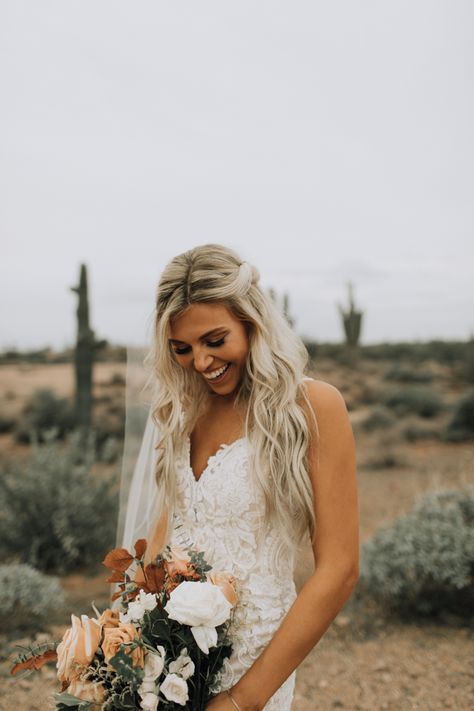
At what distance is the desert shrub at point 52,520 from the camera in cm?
677

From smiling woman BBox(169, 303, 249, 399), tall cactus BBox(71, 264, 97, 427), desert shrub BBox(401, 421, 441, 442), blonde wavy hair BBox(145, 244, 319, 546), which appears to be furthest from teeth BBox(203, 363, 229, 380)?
desert shrub BBox(401, 421, 441, 442)

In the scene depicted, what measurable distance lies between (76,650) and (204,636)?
35 centimetres

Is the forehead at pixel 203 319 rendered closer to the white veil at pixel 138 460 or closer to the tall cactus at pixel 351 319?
the white veil at pixel 138 460

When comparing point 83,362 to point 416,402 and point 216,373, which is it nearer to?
point 216,373

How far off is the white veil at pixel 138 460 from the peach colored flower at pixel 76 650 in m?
0.90

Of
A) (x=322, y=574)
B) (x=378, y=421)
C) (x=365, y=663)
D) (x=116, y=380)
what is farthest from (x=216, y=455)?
(x=116, y=380)

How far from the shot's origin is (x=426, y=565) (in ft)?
17.4

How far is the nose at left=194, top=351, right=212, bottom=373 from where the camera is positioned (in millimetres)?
2156

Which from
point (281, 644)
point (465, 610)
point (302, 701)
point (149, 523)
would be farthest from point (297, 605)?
point (465, 610)

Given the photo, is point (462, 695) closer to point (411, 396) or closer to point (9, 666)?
point (9, 666)

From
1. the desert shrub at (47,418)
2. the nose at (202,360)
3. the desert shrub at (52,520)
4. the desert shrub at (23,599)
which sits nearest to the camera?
the nose at (202,360)

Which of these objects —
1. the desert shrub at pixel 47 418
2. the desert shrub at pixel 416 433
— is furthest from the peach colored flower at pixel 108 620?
the desert shrub at pixel 47 418

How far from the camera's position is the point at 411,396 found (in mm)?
19281

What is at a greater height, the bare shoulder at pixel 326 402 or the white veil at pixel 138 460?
the bare shoulder at pixel 326 402
